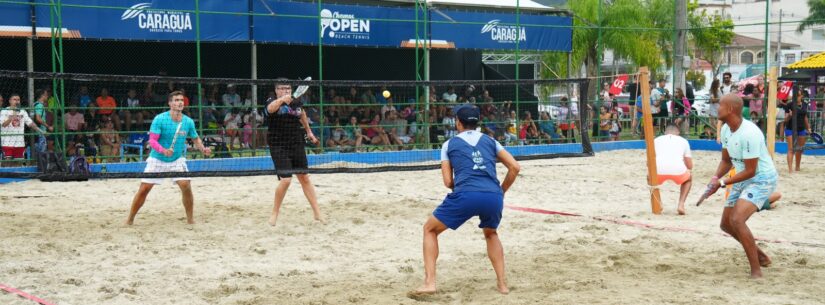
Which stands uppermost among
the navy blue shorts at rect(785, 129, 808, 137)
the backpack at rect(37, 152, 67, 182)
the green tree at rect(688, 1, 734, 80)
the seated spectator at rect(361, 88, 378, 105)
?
the green tree at rect(688, 1, 734, 80)

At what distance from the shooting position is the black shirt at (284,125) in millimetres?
9727

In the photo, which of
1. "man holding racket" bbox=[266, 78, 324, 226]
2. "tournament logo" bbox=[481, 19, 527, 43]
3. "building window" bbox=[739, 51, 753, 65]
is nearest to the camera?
"man holding racket" bbox=[266, 78, 324, 226]

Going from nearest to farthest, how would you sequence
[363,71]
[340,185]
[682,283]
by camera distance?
[682,283] < [340,185] < [363,71]

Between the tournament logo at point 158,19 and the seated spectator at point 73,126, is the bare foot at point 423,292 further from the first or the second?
the tournament logo at point 158,19

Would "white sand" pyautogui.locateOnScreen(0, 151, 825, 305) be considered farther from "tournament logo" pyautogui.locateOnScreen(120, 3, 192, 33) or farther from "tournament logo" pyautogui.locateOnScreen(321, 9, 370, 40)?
"tournament logo" pyautogui.locateOnScreen(321, 9, 370, 40)

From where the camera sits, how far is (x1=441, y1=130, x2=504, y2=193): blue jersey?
255 inches

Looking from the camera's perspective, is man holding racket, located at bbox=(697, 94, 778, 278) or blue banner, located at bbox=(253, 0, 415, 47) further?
blue banner, located at bbox=(253, 0, 415, 47)

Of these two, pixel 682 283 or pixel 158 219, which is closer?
pixel 682 283

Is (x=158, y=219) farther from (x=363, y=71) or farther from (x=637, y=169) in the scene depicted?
(x=363, y=71)

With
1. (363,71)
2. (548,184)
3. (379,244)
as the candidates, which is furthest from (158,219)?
(363,71)

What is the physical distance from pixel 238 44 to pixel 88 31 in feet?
15.7

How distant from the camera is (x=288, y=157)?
980cm

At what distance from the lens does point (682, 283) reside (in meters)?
6.91

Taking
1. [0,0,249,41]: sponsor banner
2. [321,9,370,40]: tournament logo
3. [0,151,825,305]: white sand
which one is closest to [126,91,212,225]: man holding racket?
[0,151,825,305]: white sand
